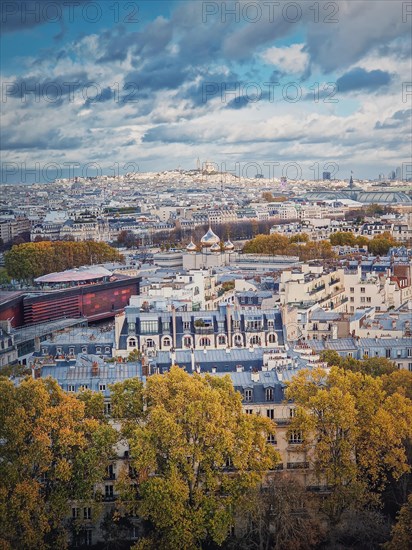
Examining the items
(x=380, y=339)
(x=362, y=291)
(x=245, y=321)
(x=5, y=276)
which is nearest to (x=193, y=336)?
(x=245, y=321)

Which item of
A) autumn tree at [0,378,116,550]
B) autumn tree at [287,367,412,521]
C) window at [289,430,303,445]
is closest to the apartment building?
window at [289,430,303,445]

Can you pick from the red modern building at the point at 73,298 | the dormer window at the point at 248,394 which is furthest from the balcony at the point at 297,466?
the red modern building at the point at 73,298

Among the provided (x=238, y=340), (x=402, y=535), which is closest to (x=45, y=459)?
(x=402, y=535)

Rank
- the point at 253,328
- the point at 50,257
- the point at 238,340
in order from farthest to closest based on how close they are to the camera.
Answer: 1. the point at 50,257
2. the point at 253,328
3. the point at 238,340

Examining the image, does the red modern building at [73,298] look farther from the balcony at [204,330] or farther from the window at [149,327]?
the balcony at [204,330]

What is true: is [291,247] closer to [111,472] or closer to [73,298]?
[73,298]

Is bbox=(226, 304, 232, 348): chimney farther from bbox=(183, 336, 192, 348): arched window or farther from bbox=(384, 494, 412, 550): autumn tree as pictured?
bbox=(384, 494, 412, 550): autumn tree
